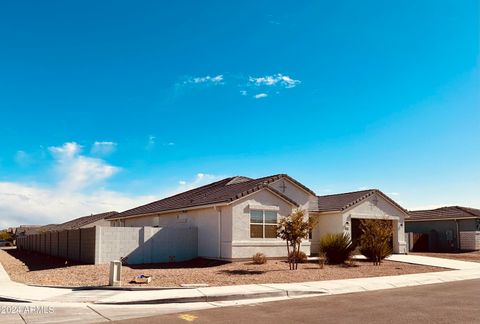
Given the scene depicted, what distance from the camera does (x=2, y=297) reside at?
12883mm

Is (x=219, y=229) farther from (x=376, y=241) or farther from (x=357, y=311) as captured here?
(x=357, y=311)

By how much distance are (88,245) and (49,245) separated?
1317 centimetres

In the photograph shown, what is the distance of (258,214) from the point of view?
24734 mm

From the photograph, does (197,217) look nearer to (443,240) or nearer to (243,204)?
(243,204)

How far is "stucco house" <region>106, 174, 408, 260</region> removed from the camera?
78.0 feet

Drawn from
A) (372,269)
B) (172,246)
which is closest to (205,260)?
(172,246)

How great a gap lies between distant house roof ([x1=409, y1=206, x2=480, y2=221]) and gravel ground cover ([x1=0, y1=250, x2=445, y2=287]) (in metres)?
17.6

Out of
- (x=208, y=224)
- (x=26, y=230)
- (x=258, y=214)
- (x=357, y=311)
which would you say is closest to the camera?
(x=357, y=311)

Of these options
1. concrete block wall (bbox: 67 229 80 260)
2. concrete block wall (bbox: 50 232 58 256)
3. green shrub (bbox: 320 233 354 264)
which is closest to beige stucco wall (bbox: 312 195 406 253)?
green shrub (bbox: 320 233 354 264)

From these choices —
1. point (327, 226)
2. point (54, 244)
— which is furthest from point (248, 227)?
point (54, 244)

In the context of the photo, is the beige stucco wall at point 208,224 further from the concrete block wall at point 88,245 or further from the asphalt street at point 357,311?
the asphalt street at point 357,311

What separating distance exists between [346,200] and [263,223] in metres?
9.42

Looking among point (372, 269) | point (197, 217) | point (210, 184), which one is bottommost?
point (372, 269)

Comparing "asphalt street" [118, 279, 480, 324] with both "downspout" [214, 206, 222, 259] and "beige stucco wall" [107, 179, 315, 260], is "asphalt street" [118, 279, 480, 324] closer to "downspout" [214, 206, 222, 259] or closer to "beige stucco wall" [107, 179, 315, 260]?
"beige stucco wall" [107, 179, 315, 260]
